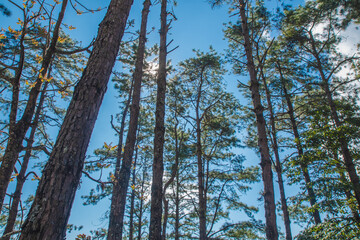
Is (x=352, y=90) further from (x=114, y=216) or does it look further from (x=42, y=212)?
(x=42, y=212)

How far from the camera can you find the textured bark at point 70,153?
1.31 metres

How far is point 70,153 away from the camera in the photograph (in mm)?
1528

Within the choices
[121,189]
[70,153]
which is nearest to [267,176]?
[121,189]

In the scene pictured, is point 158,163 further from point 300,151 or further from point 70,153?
point 300,151

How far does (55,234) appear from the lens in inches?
51.3

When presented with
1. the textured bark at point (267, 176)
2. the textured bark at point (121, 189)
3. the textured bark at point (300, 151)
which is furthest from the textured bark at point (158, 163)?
the textured bark at point (300, 151)

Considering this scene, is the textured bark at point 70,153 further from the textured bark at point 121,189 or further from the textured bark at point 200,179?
the textured bark at point 200,179

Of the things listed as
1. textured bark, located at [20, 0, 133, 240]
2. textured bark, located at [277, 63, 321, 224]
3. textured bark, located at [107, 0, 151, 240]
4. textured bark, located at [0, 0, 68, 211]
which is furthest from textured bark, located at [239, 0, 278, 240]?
textured bark, located at [0, 0, 68, 211]

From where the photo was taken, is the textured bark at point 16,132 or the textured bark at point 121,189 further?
the textured bark at point 121,189

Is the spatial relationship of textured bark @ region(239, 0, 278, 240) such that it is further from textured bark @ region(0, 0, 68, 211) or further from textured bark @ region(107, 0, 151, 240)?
textured bark @ region(0, 0, 68, 211)

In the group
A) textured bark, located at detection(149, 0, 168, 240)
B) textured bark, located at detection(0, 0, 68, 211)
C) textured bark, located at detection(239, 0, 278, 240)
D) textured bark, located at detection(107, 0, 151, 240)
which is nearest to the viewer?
textured bark, located at detection(0, 0, 68, 211)

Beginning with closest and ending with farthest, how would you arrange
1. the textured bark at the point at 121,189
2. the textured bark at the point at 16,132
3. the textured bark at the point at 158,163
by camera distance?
1. the textured bark at the point at 16,132
2. the textured bark at the point at 158,163
3. the textured bark at the point at 121,189

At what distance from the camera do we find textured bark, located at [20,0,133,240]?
4.29ft

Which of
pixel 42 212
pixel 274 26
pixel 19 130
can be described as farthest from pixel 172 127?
pixel 42 212
